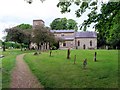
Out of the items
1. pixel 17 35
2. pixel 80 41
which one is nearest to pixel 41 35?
pixel 17 35

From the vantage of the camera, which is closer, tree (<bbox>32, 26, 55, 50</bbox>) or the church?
tree (<bbox>32, 26, 55, 50</bbox>)

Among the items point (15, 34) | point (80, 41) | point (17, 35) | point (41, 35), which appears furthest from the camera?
point (80, 41)

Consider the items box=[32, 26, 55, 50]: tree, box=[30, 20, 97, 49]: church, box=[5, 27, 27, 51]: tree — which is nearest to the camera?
box=[32, 26, 55, 50]: tree

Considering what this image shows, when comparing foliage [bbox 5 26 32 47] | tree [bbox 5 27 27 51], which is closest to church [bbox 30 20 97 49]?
foliage [bbox 5 26 32 47]

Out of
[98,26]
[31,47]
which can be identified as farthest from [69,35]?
[98,26]

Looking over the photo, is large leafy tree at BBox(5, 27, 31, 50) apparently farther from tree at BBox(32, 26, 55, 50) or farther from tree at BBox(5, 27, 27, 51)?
tree at BBox(32, 26, 55, 50)

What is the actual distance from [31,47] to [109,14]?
66.3 meters

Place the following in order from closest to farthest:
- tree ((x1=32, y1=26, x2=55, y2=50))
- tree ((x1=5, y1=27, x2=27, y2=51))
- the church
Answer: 1. tree ((x1=32, y1=26, x2=55, y2=50))
2. tree ((x1=5, y1=27, x2=27, y2=51))
3. the church

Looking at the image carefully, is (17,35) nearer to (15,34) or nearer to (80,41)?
(15,34)

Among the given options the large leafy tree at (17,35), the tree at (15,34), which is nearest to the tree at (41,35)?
the large leafy tree at (17,35)

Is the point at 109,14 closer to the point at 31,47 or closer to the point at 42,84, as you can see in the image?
the point at 42,84

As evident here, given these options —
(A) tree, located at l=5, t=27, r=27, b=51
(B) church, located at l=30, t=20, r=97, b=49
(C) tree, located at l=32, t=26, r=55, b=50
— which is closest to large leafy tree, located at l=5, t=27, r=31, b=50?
(A) tree, located at l=5, t=27, r=27, b=51

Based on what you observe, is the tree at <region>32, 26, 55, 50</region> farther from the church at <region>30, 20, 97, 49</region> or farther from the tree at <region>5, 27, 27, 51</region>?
the church at <region>30, 20, 97, 49</region>

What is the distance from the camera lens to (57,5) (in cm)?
1638
